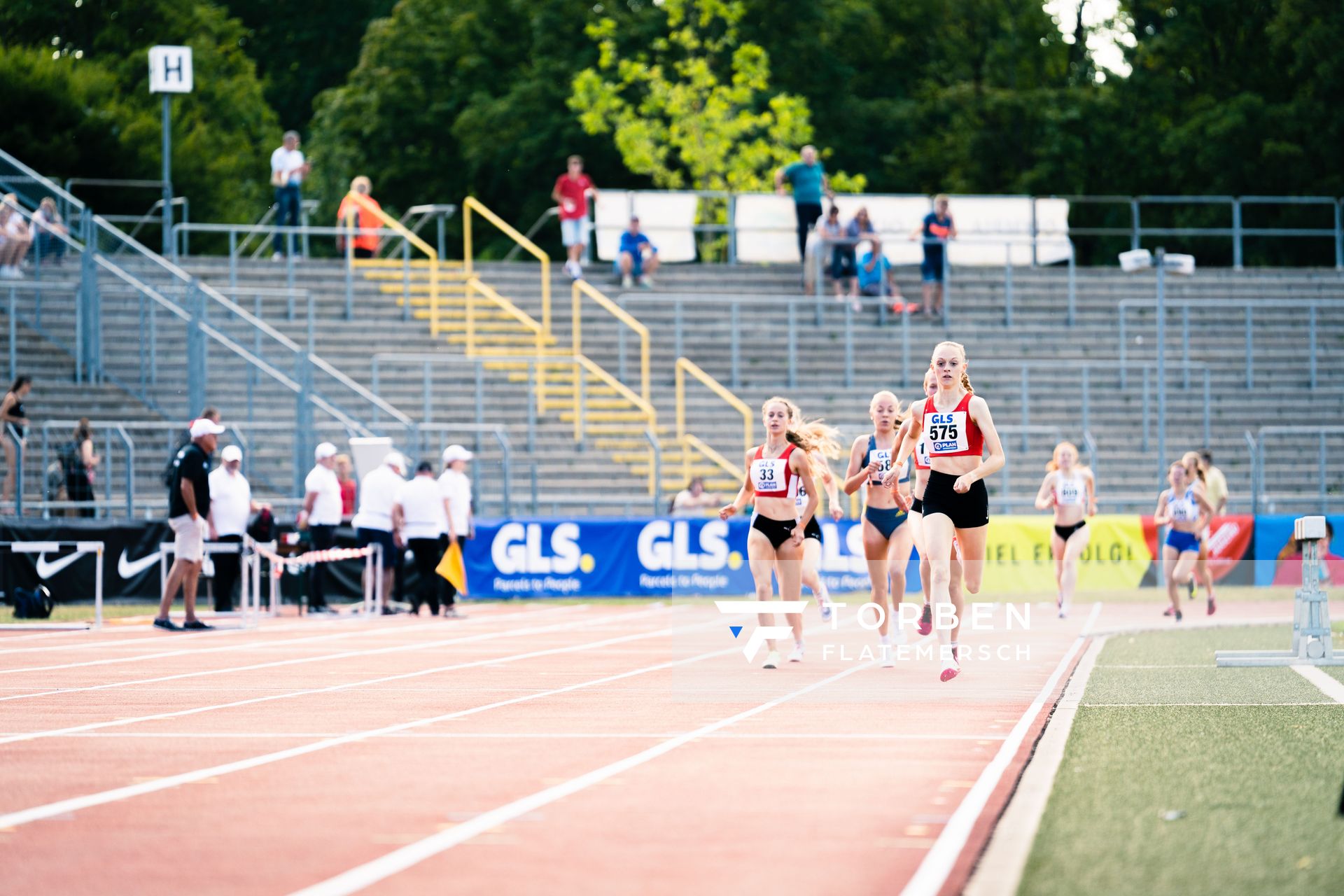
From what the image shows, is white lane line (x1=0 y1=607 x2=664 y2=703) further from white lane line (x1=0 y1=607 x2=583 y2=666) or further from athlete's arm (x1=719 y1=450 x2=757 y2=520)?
athlete's arm (x1=719 y1=450 x2=757 y2=520)

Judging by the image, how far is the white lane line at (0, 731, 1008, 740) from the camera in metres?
10.9

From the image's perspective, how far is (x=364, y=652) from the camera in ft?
61.8

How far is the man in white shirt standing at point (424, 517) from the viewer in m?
24.9

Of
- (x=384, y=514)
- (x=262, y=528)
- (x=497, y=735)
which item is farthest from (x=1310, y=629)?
(x=262, y=528)

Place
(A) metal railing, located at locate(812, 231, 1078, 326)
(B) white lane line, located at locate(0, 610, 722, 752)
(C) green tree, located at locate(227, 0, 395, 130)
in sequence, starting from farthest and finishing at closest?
(C) green tree, located at locate(227, 0, 395, 130) → (A) metal railing, located at locate(812, 231, 1078, 326) → (B) white lane line, located at locate(0, 610, 722, 752)

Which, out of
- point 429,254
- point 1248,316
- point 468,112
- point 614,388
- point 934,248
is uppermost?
point 468,112

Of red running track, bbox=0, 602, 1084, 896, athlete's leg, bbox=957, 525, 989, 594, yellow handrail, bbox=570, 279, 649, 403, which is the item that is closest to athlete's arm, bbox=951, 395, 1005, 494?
athlete's leg, bbox=957, 525, 989, 594

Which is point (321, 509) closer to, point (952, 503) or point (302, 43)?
point (952, 503)

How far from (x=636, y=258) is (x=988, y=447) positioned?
26666 mm

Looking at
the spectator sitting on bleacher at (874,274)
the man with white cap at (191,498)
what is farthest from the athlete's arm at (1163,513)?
the spectator sitting on bleacher at (874,274)

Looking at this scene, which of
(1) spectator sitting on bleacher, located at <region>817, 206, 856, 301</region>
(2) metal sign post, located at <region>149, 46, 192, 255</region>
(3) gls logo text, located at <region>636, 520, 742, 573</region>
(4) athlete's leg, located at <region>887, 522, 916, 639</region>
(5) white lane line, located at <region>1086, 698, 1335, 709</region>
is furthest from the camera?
(1) spectator sitting on bleacher, located at <region>817, 206, 856, 301</region>

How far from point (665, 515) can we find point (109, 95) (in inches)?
1196

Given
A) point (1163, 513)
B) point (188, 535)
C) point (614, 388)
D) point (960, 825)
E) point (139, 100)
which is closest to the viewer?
point (960, 825)

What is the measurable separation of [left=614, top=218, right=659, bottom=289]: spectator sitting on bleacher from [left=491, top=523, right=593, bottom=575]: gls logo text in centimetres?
1094
